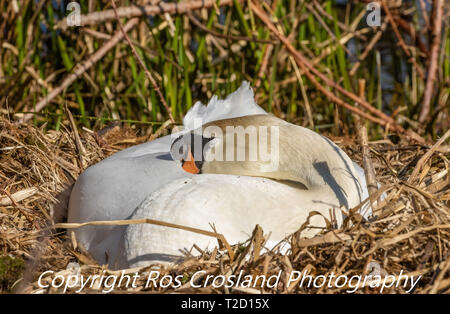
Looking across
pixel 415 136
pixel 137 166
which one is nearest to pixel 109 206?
pixel 137 166

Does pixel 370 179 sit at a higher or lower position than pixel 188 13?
lower

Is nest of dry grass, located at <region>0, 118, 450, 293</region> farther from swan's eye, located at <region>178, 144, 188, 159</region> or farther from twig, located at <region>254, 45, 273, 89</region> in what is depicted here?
twig, located at <region>254, 45, 273, 89</region>

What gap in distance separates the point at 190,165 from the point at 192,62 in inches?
91.9

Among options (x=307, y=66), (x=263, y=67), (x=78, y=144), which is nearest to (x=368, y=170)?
(x=78, y=144)

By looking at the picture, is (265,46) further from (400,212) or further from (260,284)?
(260,284)

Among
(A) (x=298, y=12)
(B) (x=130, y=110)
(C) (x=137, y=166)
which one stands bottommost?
(B) (x=130, y=110)

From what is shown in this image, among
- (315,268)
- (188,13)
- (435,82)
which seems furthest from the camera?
(435,82)

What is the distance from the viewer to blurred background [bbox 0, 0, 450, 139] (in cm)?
401

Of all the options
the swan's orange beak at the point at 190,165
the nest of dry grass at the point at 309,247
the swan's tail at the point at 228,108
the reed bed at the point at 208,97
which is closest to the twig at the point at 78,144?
the reed bed at the point at 208,97

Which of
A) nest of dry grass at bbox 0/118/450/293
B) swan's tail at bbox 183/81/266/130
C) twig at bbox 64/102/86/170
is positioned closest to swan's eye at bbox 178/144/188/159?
swan's tail at bbox 183/81/266/130

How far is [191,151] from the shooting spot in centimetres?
215

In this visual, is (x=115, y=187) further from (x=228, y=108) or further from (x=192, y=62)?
(x=192, y=62)

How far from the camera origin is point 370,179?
2.06m
